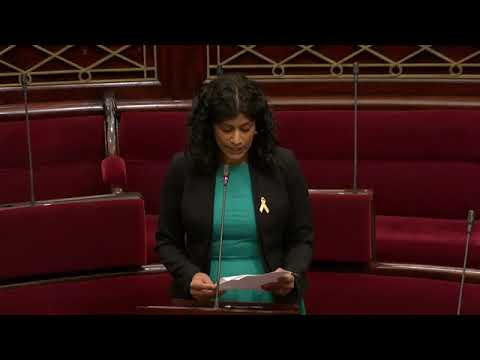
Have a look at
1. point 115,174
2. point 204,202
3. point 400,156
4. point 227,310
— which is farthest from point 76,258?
point 400,156

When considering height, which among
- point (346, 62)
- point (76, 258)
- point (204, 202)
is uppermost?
point (346, 62)

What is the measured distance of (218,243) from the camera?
88 cm

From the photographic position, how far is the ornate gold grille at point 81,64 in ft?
5.08

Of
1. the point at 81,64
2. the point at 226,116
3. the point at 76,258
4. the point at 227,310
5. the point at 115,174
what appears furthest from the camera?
the point at 81,64

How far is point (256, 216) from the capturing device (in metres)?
0.87

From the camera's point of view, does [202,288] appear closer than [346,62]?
Yes

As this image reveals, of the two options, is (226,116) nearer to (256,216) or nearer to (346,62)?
(256,216)

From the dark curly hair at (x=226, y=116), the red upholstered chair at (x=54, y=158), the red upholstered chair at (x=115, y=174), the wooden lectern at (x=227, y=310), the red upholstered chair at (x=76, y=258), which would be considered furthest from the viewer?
the red upholstered chair at (x=54, y=158)

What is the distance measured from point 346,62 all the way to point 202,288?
81 centimetres

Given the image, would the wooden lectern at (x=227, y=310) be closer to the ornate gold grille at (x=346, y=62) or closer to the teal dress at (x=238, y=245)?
the teal dress at (x=238, y=245)

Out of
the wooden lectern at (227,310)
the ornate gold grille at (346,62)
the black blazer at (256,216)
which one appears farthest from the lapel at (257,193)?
the ornate gold grille at (346,62)

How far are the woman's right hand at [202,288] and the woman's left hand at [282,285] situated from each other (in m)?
0.05
